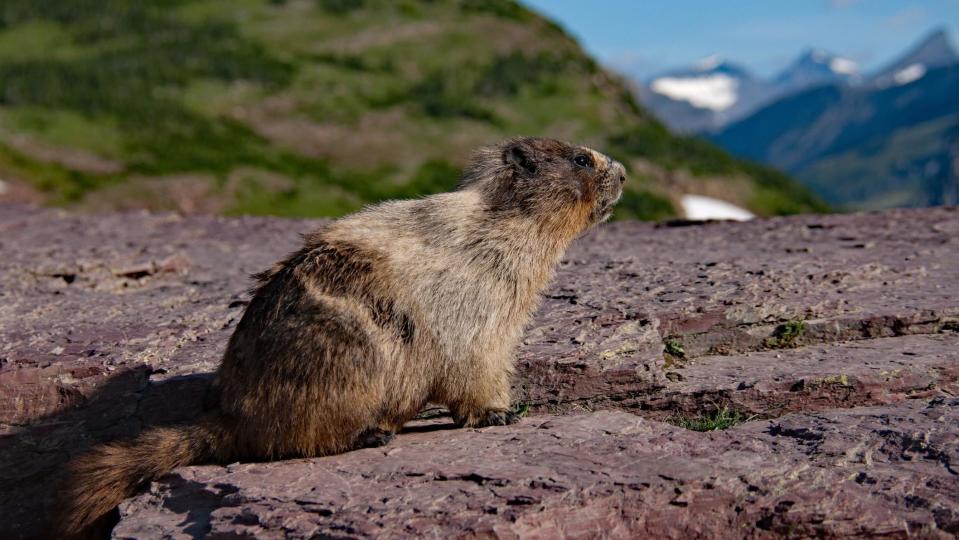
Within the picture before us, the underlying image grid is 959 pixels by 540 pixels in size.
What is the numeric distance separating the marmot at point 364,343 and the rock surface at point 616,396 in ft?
0.72

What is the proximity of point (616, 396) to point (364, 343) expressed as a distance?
2.47m

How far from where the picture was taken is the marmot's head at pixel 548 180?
7574 millimetres

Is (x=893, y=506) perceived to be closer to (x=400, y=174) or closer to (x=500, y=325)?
(x=500, y=325)

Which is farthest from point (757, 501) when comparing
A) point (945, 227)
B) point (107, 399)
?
point (945, 227)

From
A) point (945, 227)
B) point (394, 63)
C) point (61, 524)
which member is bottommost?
point (61, 524)

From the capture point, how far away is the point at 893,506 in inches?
219

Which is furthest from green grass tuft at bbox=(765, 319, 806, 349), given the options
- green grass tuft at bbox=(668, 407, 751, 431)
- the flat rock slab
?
the flat rock slab

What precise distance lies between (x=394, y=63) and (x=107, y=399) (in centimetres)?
4514

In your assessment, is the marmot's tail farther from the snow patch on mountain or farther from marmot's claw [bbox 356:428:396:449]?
the snow patch on mountain

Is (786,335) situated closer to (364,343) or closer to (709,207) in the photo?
(364,343)

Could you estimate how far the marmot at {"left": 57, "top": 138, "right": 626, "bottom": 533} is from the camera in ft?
20.9

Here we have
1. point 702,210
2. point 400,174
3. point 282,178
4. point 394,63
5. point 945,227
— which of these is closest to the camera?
point 945,227

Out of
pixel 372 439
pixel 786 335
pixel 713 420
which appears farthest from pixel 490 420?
pixel 786 335

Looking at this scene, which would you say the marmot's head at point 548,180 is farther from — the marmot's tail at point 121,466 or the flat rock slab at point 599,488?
the marmot's tail at point 121,466
